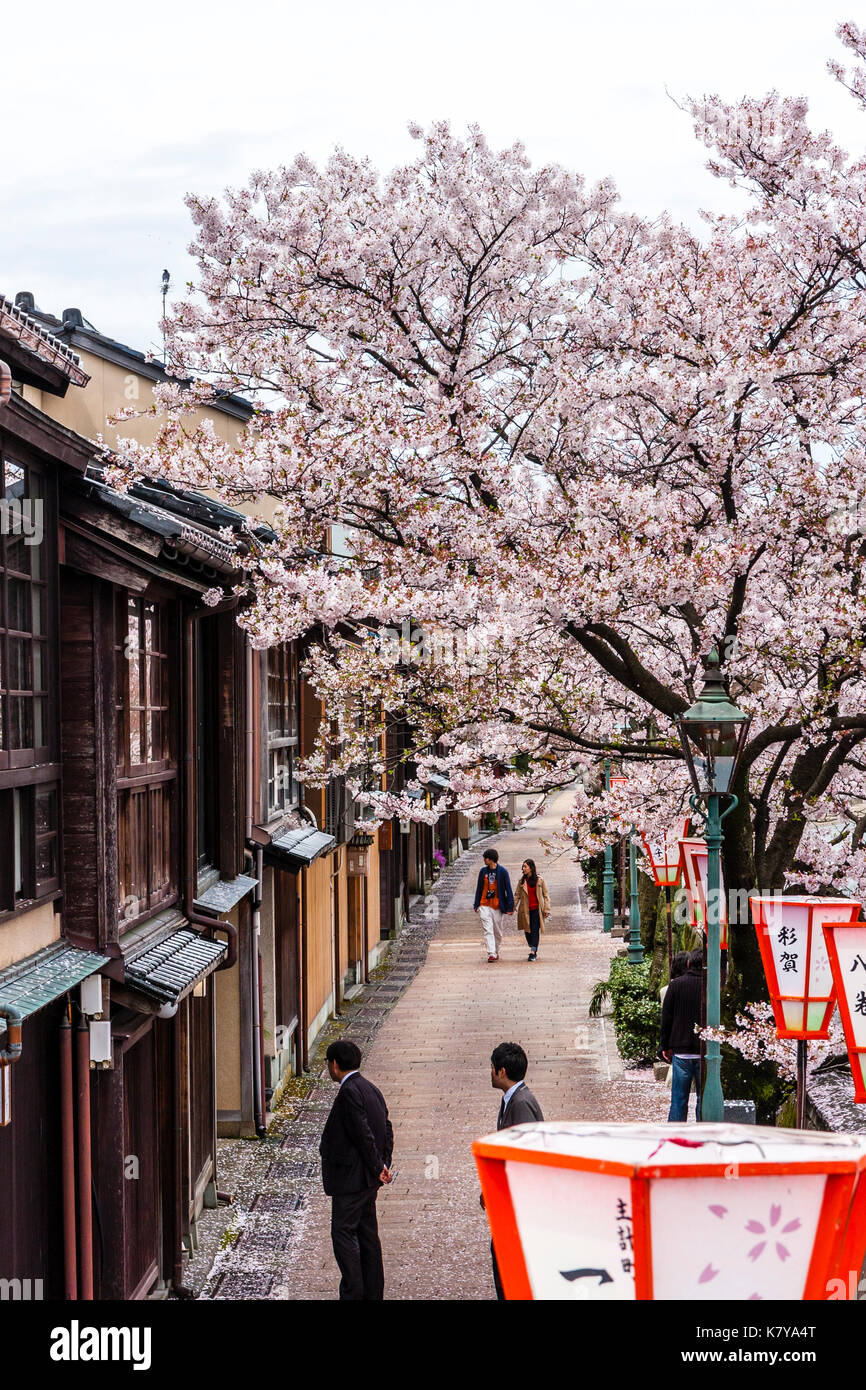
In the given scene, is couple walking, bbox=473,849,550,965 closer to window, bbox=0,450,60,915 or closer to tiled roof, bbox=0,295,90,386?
window, bbox=0,450,60,915

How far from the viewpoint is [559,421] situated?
39.7ft

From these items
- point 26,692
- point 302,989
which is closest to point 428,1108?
point 302,989

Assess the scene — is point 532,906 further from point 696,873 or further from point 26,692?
point 26,692

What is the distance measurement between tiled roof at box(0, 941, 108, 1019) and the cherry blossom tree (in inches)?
164

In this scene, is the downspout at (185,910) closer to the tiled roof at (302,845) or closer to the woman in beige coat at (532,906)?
the tiled roof at (302,845)

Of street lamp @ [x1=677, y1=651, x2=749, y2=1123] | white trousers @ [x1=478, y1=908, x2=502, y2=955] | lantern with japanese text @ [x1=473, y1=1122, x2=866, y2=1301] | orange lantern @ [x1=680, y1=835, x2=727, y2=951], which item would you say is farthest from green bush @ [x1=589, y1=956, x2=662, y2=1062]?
lantern with japanese text @ [x1=473, y1=1122, x2=866, y2=1301]

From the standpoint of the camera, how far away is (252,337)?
12.0 m

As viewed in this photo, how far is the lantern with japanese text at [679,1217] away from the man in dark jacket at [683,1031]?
9.12 meters

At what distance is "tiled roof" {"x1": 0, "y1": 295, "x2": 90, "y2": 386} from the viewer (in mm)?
6297

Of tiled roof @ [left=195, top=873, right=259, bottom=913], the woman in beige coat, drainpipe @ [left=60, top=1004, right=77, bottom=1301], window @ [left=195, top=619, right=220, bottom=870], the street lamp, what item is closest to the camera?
drainpipe @ [left=60, top=1004, right=77, bottom=1301]

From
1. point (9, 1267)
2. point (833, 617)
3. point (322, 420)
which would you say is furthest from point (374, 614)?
point (9, 1267)

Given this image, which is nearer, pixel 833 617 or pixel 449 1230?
pixel 833 617
